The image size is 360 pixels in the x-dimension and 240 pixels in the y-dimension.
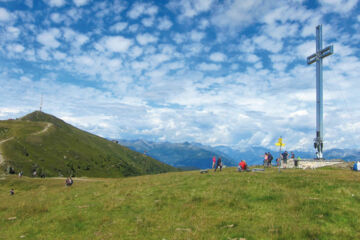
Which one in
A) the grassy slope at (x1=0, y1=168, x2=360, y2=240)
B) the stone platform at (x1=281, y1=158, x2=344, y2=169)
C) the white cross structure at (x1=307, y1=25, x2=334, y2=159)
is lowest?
the grassy slope at (x1=0, y1=168, x2=360, y2=240)

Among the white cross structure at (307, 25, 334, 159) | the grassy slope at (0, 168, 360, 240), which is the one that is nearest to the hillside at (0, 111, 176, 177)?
the grassy slope at (0, 168, 360, 240)

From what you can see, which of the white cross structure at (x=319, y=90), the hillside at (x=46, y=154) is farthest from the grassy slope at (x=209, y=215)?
the hillside at (x=46, y=154)

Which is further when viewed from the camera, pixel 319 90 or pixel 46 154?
pixel 46 154

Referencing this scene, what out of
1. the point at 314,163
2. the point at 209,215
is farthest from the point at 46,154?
the point at 209,215

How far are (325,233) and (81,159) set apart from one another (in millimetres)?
172724

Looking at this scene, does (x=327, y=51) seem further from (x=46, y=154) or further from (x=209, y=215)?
(x=46, y=154)

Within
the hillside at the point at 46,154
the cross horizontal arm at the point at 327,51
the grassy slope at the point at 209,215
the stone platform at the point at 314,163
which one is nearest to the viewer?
the grassy slope at the point at 209,215

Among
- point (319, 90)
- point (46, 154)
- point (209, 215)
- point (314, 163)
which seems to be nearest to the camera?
point (209, 215)

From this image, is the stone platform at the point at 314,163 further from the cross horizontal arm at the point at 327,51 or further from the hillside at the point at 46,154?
the hillside at the point at 46,154

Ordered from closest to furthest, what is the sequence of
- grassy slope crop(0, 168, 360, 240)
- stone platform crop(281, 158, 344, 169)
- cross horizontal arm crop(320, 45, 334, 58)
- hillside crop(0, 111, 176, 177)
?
1. grassy slope crop(0, 168, 360, 240)
2. stone platform crop(281, 158, 344, 169)
3. cross horizontal arm crop(320, 45, 334, 58)
4. hillside crop(0, 111, 176, 177)

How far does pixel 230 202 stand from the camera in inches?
696

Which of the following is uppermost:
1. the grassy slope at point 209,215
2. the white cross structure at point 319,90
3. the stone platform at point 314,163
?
the white cross structure at point 319,90

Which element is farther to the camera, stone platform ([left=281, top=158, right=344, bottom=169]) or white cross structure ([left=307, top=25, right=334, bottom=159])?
white cross structure ([left=307, top=25, right=334, bottom=159])

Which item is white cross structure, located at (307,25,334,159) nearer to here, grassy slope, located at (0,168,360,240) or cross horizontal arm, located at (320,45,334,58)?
cross horizontal arm, located at (320,45,334,58)
